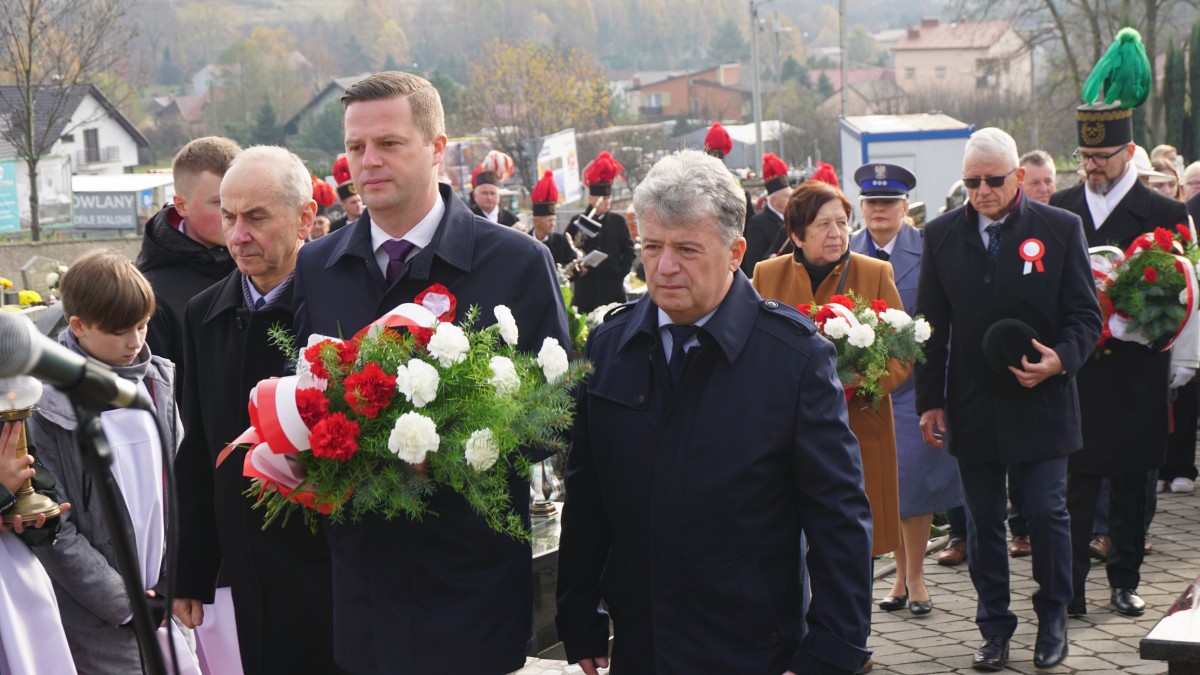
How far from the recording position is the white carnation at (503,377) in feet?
10.5

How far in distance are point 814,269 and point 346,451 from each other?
373 cm

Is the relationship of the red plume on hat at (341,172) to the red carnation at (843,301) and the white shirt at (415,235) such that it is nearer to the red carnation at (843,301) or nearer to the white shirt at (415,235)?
the red carnation at (843,301)

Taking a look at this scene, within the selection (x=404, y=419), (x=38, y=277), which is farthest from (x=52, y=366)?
(x=38, y=277)

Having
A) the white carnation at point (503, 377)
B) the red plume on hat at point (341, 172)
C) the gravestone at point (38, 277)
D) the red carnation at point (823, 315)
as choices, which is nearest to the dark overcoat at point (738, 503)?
the white carnation at point (503, 377)

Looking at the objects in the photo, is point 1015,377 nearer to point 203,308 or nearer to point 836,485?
point 836,485

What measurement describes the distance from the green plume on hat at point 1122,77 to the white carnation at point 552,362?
195 inches

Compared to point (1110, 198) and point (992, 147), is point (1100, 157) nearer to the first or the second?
point (1110, 198)

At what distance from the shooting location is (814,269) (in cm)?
649

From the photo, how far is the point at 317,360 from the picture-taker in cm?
327

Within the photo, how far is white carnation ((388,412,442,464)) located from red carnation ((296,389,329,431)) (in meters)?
0.20

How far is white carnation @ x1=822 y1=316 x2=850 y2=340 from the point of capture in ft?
18.8

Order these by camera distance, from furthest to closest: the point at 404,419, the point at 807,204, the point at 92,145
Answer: the point at 92,145, the point at 807,204, the point at 404,419

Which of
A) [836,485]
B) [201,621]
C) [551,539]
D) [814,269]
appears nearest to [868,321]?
[814,269]

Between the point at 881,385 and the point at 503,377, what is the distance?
3.17 m
